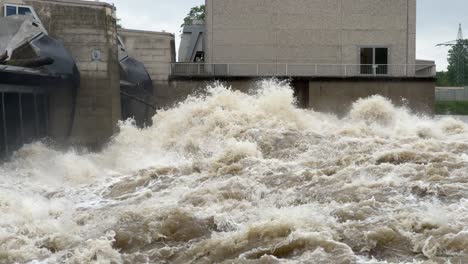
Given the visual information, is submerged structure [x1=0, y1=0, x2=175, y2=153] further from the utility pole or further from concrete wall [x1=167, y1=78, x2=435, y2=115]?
the utility pole

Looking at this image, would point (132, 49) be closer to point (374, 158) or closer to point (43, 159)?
point (43, 159)

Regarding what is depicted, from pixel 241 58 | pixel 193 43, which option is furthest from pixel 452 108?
pixel 241 58

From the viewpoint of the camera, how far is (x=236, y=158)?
50.9 ft

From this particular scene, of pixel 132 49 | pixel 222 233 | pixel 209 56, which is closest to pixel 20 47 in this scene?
pixel 132 49

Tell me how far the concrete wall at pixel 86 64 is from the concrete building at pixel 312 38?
692 centimetres

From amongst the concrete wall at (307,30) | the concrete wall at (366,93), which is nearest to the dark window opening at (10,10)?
the concrete wall at (307,30)

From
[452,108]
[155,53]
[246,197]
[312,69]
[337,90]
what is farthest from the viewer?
[452,108]

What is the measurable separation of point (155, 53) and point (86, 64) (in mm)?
5518

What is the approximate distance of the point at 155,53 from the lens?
2697cm

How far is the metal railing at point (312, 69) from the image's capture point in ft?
91.4

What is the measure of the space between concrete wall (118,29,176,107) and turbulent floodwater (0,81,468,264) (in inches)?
261

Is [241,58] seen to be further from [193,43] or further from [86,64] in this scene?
[86,64]

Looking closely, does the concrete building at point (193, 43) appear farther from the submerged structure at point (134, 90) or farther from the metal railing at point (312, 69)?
the submerged structure at point (134, 90)

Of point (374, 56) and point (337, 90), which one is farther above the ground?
point (374, 56)
